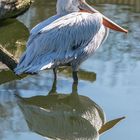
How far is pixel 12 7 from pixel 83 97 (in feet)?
11.8

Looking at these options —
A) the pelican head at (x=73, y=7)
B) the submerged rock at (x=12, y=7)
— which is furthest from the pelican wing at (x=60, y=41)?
the submerged rock at (x=12, y=7)

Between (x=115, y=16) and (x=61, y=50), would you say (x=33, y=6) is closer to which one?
(x=115, y=16)

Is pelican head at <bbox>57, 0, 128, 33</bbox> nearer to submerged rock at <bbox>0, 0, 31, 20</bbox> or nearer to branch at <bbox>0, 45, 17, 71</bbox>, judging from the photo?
branch at <bbox>0, 45, 17, 71</bbox>

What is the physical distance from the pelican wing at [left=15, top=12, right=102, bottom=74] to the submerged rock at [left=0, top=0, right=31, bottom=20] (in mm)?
2782

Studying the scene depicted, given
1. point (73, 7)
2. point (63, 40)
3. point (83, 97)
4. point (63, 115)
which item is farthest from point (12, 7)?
point (63, 115)

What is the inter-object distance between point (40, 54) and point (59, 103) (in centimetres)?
61

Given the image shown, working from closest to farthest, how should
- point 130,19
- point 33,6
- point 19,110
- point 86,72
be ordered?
point 19,110
point 86,72
point 130,19
point 33,6

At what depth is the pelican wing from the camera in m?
6.05

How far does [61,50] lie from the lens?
621 cm

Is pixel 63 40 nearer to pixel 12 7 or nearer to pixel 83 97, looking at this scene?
pixel 83 97

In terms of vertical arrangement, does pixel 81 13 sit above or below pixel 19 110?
above

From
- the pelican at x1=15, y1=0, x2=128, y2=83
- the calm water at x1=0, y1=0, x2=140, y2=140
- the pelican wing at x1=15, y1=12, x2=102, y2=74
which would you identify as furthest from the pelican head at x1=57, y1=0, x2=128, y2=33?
the calm water at x1=0, y1=0, x2=140, y2=140

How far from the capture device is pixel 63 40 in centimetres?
623

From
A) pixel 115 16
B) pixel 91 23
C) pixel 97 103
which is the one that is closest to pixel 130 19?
pixel 115 16
